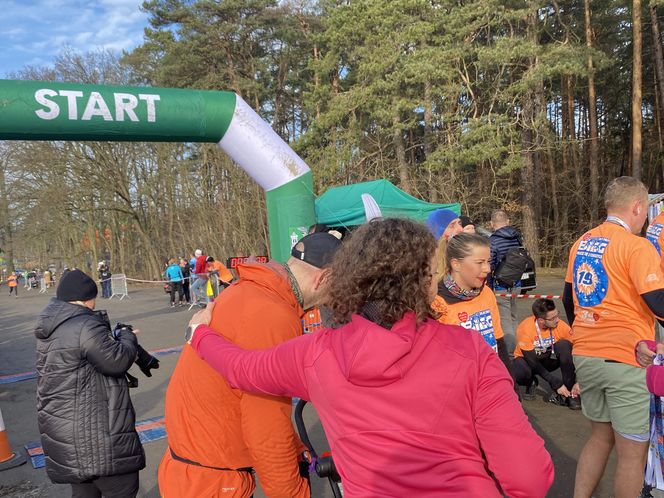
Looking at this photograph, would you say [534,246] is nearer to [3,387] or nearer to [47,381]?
[3,387]

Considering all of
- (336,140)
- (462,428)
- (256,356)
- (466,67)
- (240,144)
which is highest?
(466,67)

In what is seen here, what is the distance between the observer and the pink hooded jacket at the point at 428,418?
4.05 ft

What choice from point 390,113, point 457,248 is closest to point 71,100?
point 457,248

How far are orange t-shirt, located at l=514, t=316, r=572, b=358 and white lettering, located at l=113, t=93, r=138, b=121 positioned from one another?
15.2 feet

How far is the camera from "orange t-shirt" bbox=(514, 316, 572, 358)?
5.59 m

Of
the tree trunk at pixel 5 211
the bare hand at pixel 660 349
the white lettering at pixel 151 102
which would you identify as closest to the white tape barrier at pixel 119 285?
the tree trunk at pixel 5 211

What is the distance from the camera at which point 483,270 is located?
2949 mm

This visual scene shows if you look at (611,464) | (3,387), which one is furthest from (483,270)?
(3,387)

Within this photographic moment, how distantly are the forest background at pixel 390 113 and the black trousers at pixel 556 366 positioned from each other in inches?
537

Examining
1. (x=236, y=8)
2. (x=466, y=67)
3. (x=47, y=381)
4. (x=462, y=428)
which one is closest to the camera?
(x=462, y=428)

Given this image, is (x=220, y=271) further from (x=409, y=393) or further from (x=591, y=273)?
(x=409, y=393)

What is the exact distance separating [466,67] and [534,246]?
7.54 m

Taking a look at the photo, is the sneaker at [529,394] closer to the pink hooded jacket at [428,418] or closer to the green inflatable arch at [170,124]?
the green inflatable arch at [170,124]

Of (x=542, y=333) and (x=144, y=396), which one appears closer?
(x=542, y=333)
